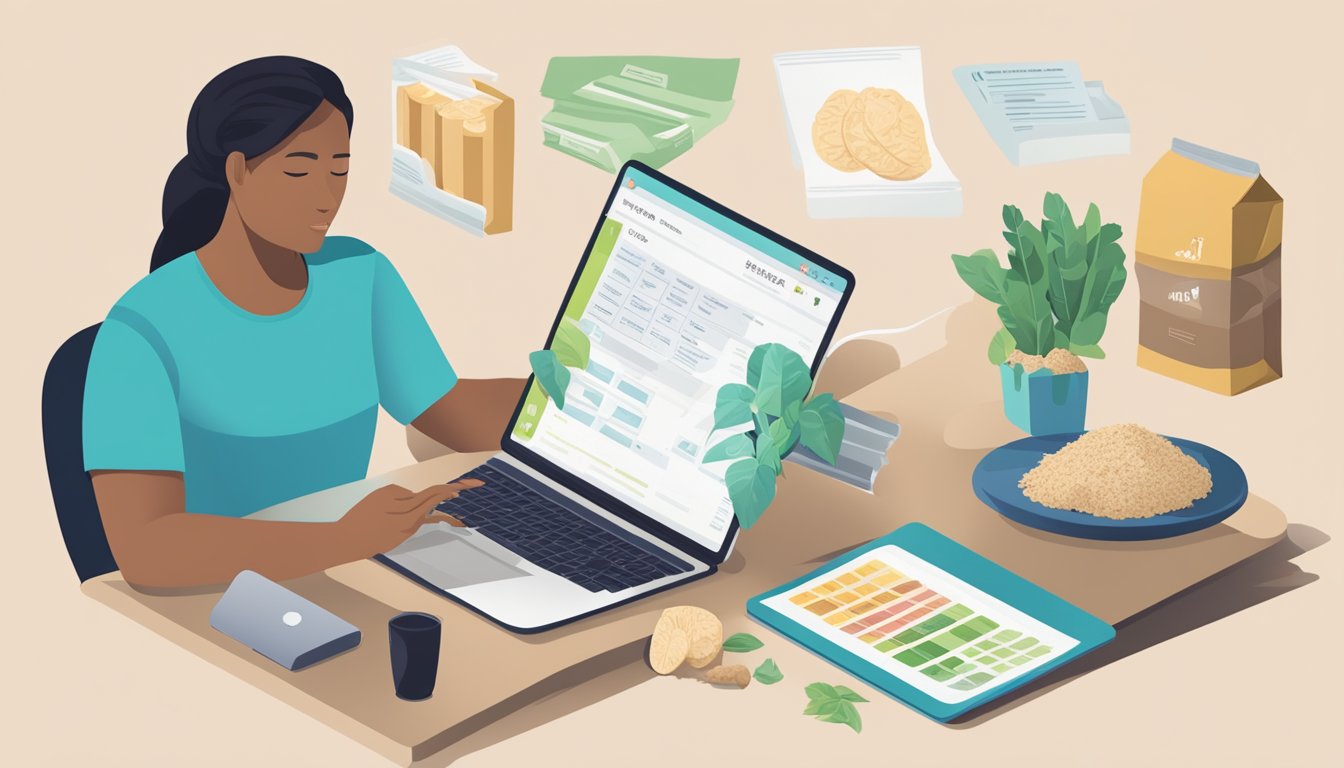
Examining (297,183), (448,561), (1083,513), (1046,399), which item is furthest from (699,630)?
(1046,399)

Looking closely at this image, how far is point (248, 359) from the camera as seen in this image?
4.82 metres

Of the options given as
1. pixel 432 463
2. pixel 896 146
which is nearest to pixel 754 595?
pixel 432 463

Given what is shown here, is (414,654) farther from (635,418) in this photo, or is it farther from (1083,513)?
(1083,513)

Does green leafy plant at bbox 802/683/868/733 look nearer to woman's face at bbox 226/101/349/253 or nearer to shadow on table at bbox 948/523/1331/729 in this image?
shadow on table at bbox 948/523/1331/729

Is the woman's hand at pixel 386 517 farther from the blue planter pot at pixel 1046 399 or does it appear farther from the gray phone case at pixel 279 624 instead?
the blue planter pot at pixel 1046 399

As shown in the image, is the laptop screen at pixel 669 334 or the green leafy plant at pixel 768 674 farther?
the laptop screen at pixel 669 334

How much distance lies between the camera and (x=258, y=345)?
484cm

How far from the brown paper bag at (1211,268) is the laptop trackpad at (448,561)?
1.91m

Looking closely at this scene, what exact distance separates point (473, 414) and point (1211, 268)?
1.80 metres

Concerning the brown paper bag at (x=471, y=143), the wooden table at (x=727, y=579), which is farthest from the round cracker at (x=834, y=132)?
the brown paper bag at (x=471, y=143)

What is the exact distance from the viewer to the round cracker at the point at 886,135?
5.72 m

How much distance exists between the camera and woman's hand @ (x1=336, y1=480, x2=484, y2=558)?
459 centimetres

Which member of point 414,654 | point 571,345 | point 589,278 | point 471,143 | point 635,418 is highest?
point 471,143

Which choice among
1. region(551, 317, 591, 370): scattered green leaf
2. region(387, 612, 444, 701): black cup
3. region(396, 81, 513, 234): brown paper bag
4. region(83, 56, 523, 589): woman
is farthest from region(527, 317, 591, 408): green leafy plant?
region(387, 612, 444, 701): black cup
